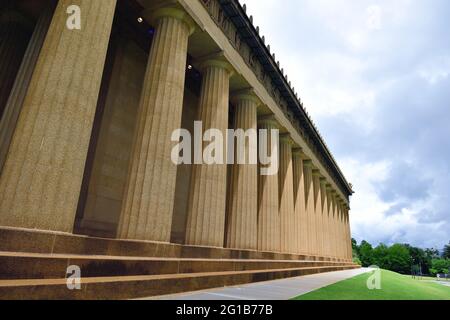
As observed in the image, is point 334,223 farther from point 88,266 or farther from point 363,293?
point 88,266

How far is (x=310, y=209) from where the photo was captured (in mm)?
39062

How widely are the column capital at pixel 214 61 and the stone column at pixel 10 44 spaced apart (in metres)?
12.0

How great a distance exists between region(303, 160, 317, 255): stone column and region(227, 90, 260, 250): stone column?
18.6 metres

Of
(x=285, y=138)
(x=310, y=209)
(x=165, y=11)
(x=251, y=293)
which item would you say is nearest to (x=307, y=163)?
(x=310, y=209)

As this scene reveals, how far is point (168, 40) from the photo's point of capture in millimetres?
14836

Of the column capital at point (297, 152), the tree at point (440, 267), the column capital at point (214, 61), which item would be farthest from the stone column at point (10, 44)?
the tree at point (440, 267)

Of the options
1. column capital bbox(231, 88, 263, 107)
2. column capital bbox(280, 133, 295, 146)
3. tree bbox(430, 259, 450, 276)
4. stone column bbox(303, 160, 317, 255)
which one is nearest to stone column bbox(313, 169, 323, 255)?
stone column bbox(303, 160, 317, 255)

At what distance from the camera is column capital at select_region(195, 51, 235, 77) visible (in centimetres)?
1948

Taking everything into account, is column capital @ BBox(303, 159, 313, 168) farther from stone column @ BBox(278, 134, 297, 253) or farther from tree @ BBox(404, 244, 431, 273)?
tree @ BBox(404, 244, 431, 273)

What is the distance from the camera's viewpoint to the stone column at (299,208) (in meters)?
33.4

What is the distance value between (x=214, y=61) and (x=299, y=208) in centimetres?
2224
